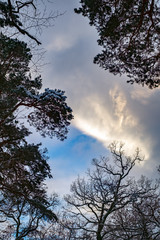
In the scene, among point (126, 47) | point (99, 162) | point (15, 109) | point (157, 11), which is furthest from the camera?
point (99, 162)

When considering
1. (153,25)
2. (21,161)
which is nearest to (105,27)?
(153,25)

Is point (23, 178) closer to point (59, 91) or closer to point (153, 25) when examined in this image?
point (59, 91)

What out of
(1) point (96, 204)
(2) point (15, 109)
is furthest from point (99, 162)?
(2) point (15, 109)

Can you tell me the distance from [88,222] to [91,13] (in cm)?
1529

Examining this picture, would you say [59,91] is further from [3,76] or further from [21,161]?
[21,161]

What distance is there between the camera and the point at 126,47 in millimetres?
6766

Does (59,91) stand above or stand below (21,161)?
above

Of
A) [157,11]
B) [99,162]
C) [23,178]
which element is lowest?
[23,178]

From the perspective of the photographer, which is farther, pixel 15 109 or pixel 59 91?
pixel 15 109

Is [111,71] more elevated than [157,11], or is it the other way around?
[157,11]

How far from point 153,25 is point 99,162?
13.6 meters

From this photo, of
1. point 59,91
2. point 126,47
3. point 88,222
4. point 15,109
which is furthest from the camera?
point 88,222

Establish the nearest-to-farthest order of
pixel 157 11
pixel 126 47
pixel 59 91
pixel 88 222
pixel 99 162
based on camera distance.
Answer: pixel 157 11 → pixel 126 47 → pixel 59 91 → pixel 88 222 → pixel 99 162

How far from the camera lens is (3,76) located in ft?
25.4
